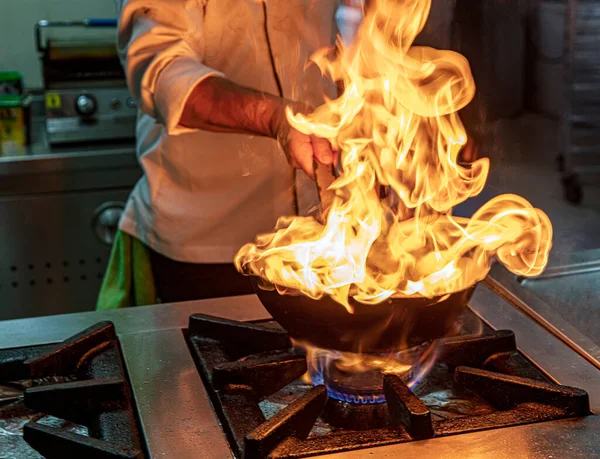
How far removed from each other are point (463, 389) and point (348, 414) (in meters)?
0.16

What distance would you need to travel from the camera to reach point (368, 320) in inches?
37.1

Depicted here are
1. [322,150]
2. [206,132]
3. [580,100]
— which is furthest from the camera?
[206,132]

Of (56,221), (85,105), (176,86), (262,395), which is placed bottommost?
(56,221)

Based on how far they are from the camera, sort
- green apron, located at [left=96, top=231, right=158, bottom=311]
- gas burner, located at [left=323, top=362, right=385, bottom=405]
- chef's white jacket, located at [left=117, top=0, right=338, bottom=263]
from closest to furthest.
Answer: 1. gas burner, located at [left=323, top=362, right=385, bottom=405]
2. chef's white jacket, located at [left=117, top=0, right=338, bottom=263]
3. green apron, located at [left=96, top=231, right=158, bottom=311]

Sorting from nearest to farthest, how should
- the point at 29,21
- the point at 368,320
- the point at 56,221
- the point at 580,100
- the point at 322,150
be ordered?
the point at 368,320, the point at 322,150, the point at 580,100, the point at 56,221, the point at 29,21

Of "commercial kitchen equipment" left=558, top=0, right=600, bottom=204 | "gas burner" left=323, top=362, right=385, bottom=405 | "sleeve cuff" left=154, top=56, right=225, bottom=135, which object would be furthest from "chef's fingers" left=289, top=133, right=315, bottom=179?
"commercial kitchen equipment" left=558, top=0, right=600, bottom=204

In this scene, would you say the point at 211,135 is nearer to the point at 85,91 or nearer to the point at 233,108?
the point at 233,108

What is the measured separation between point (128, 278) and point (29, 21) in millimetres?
1315

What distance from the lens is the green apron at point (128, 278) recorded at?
1.75 meters

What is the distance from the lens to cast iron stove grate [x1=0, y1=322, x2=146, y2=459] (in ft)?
2.81

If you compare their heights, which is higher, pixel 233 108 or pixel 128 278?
pixel 233 108

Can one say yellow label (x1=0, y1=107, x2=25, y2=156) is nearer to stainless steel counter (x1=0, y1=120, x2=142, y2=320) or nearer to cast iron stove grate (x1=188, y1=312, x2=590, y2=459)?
stainless steel counter (x1=0, y1=120, x2=142, y2=320)

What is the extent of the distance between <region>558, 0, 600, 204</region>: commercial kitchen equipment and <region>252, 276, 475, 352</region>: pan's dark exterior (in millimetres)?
565

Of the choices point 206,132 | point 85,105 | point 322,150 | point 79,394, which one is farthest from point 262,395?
point 85,105
